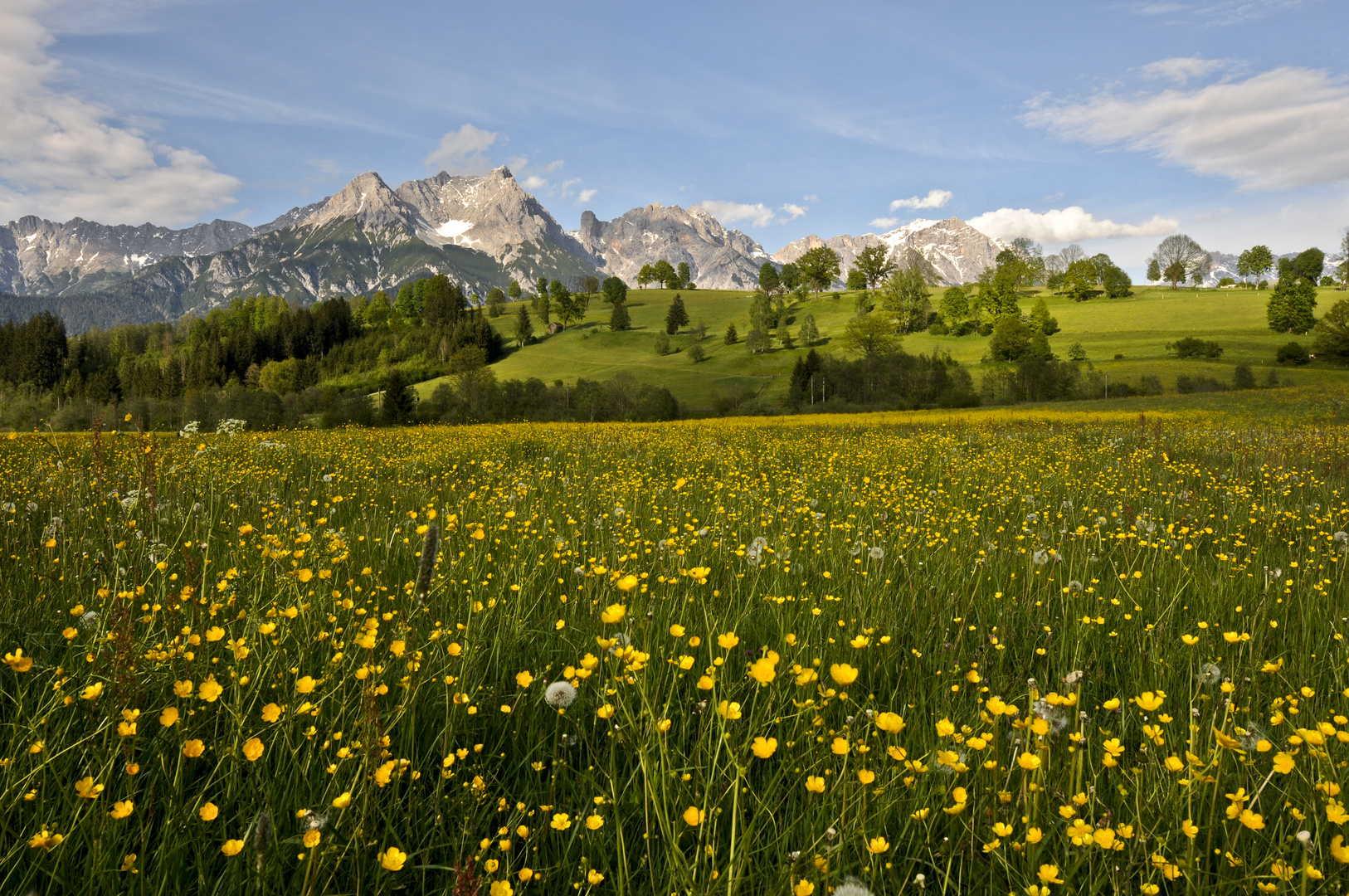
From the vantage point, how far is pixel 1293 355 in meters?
60.9

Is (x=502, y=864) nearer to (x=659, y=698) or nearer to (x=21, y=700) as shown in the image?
(x=659, y=698)

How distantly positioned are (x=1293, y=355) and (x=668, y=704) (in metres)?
85.5

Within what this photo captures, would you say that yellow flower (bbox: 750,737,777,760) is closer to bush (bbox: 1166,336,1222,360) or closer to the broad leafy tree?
bush (bbox: 1166,336,1222,360)

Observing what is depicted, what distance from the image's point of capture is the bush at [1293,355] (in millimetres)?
60875

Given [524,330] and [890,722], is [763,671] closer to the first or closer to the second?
[890,722]

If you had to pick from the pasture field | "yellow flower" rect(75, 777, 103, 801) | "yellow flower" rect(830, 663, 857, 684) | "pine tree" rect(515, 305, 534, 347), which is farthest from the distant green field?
"yellow flower" rect(75, 777, 103, 801)

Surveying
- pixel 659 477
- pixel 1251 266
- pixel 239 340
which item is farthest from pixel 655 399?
pixel 1251 266

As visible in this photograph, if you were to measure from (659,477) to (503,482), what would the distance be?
7.28 ft

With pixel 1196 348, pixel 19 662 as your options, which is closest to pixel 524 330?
pixel 1196 348

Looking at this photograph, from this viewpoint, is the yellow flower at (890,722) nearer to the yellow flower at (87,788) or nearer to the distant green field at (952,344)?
the yellow flower at (87,788)

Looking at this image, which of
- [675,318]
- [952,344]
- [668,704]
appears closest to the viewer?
[668,704]

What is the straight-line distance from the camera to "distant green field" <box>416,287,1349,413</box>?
6394 centimetres

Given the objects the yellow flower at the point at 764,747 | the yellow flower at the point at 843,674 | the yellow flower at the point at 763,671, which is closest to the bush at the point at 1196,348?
the yellow flower at the point at 843,674

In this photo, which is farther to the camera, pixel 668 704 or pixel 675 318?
pixel 675 318
